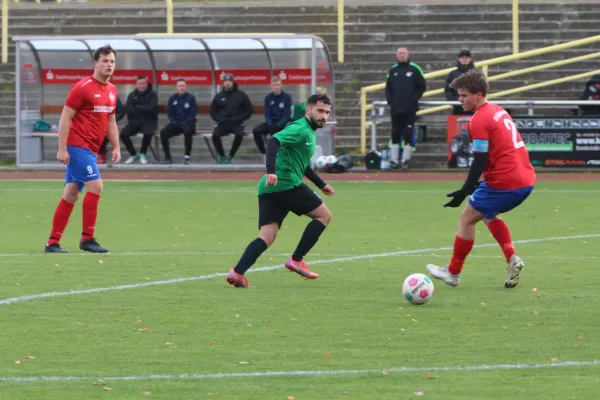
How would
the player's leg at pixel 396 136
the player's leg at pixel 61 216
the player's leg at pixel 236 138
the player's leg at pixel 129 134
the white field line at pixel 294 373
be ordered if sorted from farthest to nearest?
1. the player's leg at pixel 129 134
2. the player's leg at pixel 236 138
3. the player's leg at pixel 396 136
4. the player's leg at pixel 61 216
5. the white field line at pixel 294 373

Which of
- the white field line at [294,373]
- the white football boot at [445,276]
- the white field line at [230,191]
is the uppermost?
the white field line at [230,191]

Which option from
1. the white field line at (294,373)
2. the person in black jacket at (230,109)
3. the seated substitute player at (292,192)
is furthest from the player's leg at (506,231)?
the person in black jacket at (230,109)

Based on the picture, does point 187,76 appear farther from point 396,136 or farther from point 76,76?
point 396,136

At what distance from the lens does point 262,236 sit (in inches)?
396

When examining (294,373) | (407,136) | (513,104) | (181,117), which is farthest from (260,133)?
(294,373)

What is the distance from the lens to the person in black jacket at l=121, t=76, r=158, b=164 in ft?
82.7

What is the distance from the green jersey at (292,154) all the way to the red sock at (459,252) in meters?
1.30

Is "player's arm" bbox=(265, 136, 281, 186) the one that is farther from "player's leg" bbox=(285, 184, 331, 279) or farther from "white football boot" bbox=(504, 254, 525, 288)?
"white football boot" bbox=(504, 254, 525, 288)

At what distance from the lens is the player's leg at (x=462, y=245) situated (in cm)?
1000

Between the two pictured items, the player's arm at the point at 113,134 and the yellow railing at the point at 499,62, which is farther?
the yellow railing at the point at 499,62

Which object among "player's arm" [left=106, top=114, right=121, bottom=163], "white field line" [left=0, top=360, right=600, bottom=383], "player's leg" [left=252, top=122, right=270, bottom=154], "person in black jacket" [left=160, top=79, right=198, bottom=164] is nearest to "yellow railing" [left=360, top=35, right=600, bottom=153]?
"player's leg" [left=252, top=122, right=270, bottom=154]

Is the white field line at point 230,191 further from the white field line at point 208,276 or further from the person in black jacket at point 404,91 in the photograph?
the white field line at point 208,276

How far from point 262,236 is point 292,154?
2.28 ft

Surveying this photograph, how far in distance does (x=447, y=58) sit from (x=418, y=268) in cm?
1779
